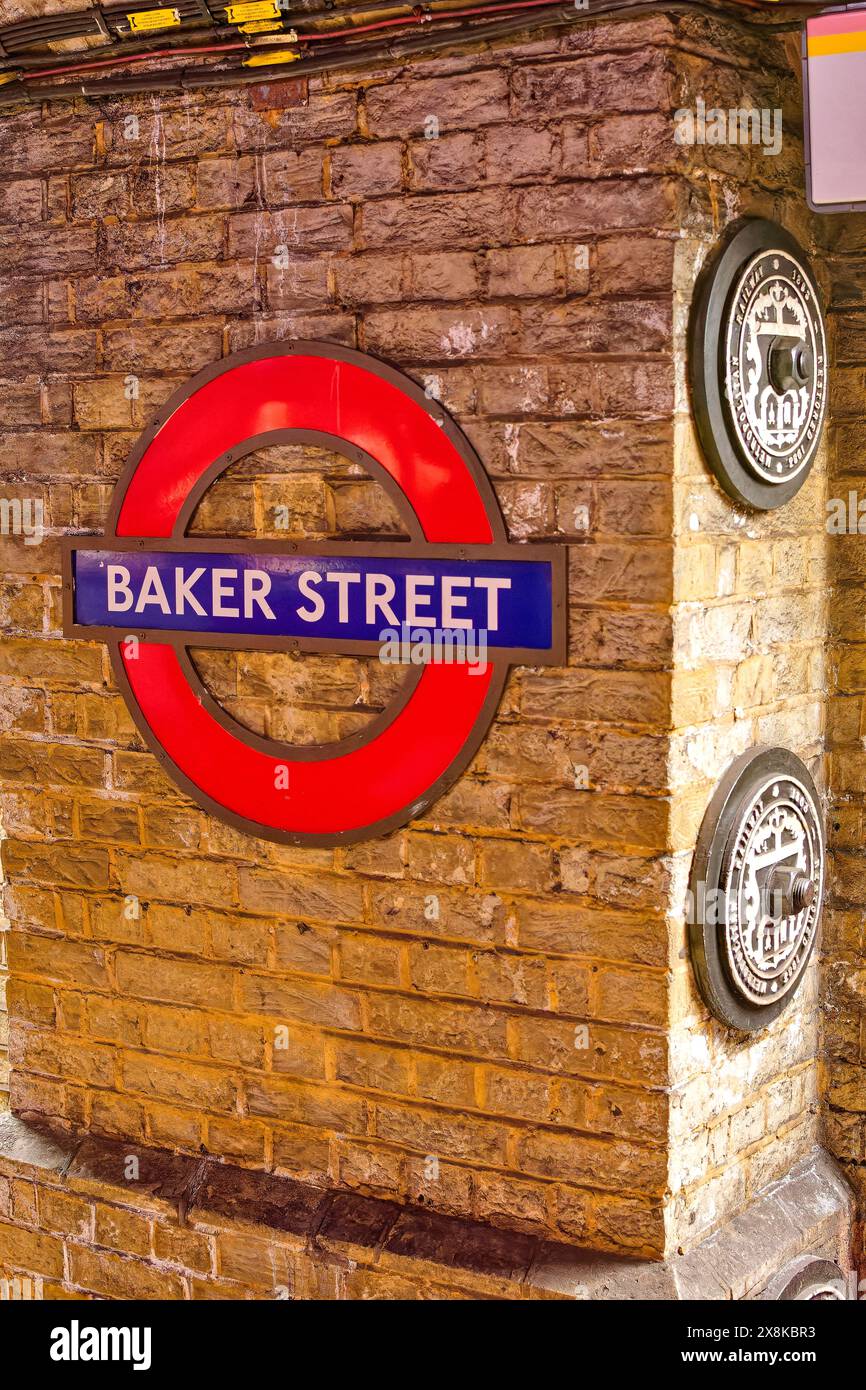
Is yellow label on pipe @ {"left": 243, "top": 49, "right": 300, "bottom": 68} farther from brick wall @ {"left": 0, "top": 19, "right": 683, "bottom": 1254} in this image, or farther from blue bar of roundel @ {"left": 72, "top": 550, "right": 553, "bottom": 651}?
blue bar of roundel @ {"left": 72, "top": 550, "right": 553, "bottom": 651}

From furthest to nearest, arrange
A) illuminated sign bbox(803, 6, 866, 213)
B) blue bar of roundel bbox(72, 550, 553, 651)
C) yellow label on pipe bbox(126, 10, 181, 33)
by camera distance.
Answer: yellow label on pipe bbox(126, 10, 181, 33), blue bar of roundel bbox(72, 550, 553, 651), illuminated sign bbox(803, 6, 866, 213)

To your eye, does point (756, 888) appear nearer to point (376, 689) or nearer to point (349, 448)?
point (376, 689)

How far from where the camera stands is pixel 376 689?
3.06m

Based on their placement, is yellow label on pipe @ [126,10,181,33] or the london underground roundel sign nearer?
the london underground roundel sign

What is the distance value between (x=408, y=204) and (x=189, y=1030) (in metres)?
1.82

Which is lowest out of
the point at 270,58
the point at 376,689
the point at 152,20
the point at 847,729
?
the point at 847,729

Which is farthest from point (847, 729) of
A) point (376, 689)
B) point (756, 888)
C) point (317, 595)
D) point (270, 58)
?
point (270, 58)

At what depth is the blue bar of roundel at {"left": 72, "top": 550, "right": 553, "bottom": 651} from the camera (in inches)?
113

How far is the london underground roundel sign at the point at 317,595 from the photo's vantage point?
2910 millimetres

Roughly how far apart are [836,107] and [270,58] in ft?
3.67

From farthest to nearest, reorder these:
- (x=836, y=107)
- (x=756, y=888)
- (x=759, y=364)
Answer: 1. (x=756, y=888)
2. (x=759, y=364)
3. (x=836, y=107)

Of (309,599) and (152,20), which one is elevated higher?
(152,20)

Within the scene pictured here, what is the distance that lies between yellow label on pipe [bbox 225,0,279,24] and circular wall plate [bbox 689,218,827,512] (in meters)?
1.01

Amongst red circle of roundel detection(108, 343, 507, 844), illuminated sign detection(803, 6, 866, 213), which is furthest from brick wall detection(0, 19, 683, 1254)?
illuminated sign detection(803, 6, 866, 213)
